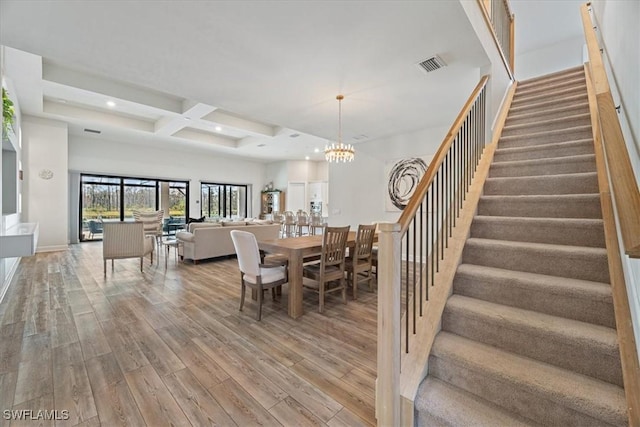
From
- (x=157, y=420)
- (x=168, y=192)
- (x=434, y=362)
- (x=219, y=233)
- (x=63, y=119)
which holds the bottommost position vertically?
(x=157, y=420)

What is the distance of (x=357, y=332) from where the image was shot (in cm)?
265

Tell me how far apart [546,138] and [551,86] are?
1756mm

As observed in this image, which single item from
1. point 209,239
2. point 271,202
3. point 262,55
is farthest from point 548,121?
point 271,202

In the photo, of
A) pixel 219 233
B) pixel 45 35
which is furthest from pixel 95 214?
pixel 45 35

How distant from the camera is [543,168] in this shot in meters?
2.68

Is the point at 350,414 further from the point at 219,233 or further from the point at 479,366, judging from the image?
the point at 219,233

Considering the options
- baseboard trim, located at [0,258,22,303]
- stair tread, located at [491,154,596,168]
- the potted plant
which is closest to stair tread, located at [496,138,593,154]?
stair tread, located at [491,154,596,168]

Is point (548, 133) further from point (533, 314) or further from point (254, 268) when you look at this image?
point (254, 268)

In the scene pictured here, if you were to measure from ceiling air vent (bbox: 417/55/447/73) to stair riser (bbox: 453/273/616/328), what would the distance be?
2.36 metres

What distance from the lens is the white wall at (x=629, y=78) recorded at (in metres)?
1.34

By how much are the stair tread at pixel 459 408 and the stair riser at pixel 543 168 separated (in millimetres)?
2251

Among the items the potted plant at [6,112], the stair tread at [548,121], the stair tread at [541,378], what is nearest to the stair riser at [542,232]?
the stair tread at [541,378]

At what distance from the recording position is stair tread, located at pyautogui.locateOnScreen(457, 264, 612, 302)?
155 cm

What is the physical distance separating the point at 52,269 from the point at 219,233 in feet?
9.36
